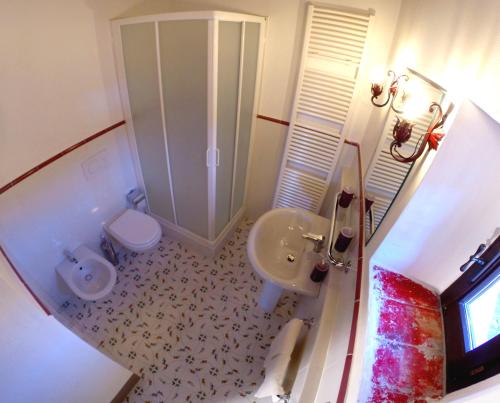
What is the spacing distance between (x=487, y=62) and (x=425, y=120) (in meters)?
0.35

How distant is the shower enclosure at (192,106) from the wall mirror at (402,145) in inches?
40.7

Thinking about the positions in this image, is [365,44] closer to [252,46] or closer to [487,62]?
[252,46]

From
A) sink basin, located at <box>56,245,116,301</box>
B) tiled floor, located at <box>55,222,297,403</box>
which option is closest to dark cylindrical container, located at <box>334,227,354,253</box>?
tiled floor, located at <box>55,222,297,403</box>

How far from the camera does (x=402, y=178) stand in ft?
4.19

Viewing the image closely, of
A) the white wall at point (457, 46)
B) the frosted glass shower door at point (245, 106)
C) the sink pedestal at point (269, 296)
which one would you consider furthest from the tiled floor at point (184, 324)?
the white wall at point (457, 46)

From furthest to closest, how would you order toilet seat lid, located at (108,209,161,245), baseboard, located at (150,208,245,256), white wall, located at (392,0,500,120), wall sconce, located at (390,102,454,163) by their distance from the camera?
baseboard, located at (150,208,245,256)
toilet seat lid, located at (108,209,161,245)
wall sconce, located at (390,102,454,163)
white wall, located at (392,0,500,120)

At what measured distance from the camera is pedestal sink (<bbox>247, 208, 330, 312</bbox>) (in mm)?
2037

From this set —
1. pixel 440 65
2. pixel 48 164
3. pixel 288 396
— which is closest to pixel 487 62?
pixel 440 65

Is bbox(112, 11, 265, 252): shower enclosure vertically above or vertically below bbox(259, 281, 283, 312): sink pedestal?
above

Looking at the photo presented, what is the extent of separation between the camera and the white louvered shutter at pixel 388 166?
1140mm

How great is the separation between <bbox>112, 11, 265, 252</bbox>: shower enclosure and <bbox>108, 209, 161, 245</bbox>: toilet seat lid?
25 cm

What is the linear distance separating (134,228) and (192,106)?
127 cm

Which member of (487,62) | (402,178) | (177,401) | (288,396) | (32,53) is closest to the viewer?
(487,62)

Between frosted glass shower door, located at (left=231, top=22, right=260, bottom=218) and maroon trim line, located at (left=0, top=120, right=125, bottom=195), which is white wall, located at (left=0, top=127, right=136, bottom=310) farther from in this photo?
frosted glass shower door, located at (left=231, top=22, right=260, bottom=218)
